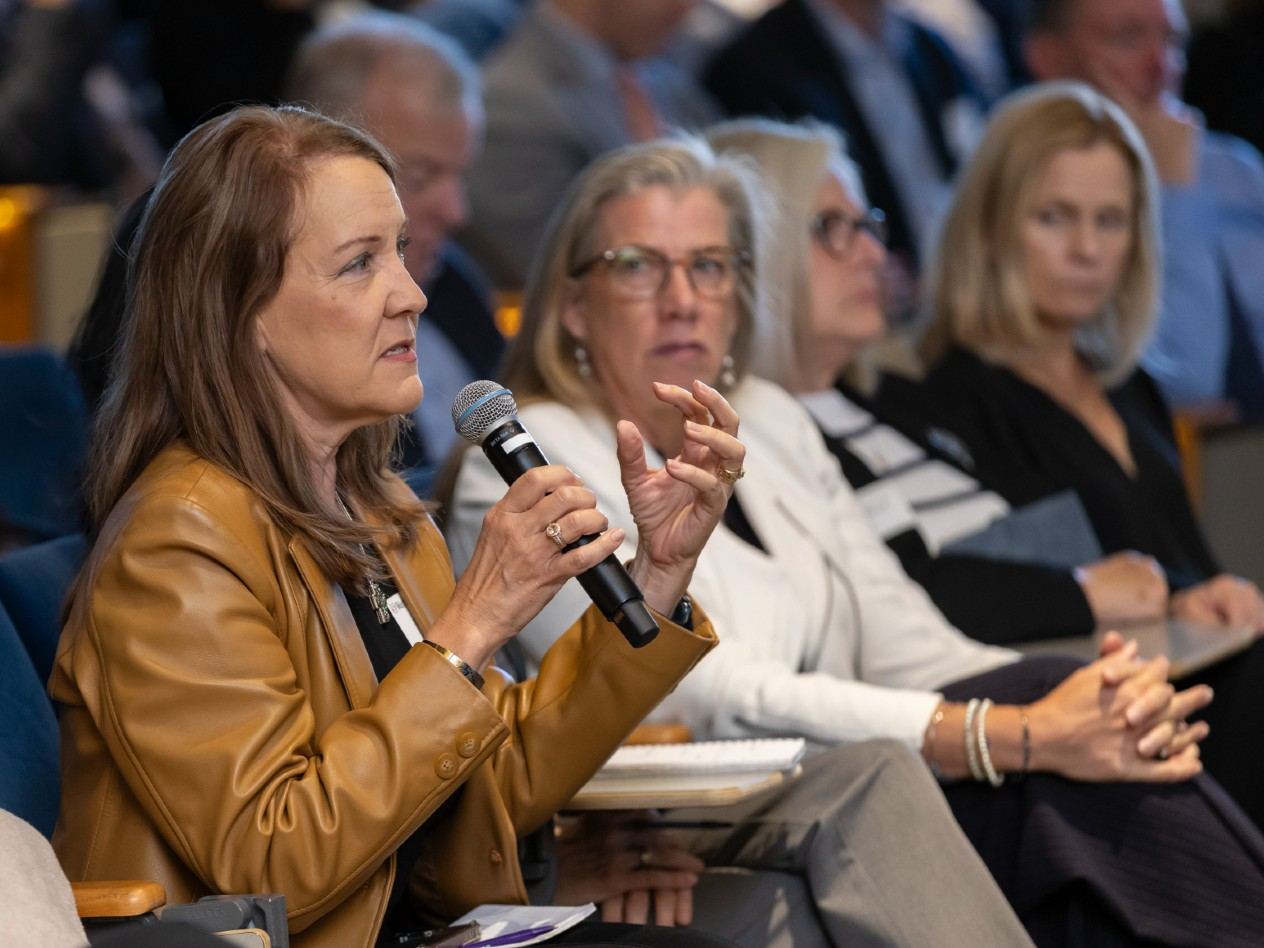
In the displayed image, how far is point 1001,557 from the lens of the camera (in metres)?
3.20

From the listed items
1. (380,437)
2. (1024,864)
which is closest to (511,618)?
→ (380,437)

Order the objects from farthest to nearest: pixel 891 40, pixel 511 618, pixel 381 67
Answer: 1. pixel 891 40
2. pixel 381 67
3. pixel 511 618

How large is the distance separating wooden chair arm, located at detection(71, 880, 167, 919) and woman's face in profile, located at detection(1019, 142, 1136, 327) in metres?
2.58

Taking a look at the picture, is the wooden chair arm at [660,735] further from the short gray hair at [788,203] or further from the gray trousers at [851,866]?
the short gray hair at [788,203]

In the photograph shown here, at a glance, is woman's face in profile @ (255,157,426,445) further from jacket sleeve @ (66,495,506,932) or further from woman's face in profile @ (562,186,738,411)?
woman's face in profile @ (562,186,738,411)

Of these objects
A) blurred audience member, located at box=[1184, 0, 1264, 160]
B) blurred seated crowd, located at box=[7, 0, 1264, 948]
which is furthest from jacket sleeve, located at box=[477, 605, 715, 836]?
blurred audience member, located at box=[1184, 0, 1264, 160]

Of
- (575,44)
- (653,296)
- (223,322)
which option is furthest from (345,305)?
(575,44)

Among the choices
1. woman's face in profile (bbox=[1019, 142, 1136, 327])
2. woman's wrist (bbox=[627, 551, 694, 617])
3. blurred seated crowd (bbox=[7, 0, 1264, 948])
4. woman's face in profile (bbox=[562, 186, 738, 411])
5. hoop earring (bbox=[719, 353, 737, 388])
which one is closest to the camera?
blurred seated crowd (bbox=[7, 0, 1264, 948])

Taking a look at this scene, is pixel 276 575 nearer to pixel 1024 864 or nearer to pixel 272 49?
pixel 1024 864

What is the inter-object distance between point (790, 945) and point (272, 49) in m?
3.29

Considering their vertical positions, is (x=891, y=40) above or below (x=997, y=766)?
above

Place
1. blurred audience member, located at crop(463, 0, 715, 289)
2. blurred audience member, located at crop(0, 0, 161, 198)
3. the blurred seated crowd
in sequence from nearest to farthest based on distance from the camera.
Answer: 1. the blurred seated crowd
2. blurred audience member, located at crop(0, 0, 161, 198)
3. blurred audience member, located at crop(463, 0, 715, 289)

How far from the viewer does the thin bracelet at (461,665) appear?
5.66 feet

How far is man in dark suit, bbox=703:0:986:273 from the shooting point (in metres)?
5.08
